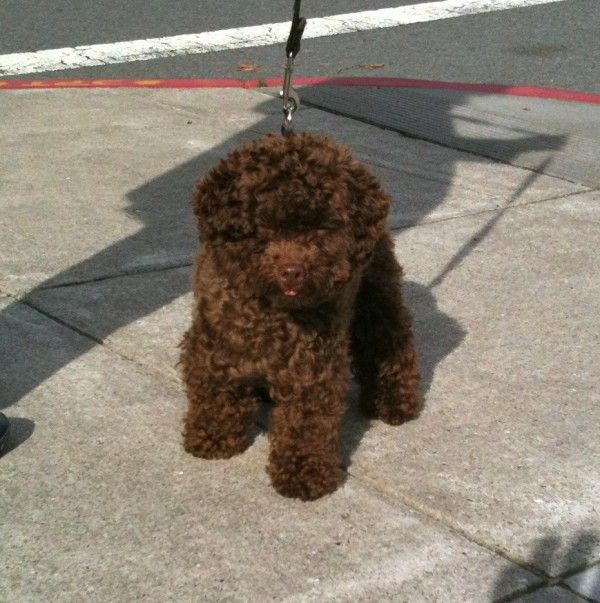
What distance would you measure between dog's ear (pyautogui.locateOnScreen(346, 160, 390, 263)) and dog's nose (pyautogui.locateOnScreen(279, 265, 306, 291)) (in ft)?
0.79

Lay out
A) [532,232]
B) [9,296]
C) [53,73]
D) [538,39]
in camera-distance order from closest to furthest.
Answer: [9,296] < [532,232] < [53,73] < [538,39]

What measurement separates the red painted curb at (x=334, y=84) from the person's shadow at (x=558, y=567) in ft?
20.0

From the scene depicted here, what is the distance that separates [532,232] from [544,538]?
9.74 feet

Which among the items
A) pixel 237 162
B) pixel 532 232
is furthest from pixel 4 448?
pixel 532 232

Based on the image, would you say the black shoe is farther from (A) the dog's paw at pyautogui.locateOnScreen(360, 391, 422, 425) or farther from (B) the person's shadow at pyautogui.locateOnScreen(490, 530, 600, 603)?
(B) the person's shadow at pyautogui.locateOnScreen(490, 530, 600, 603)

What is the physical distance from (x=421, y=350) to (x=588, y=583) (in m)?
1.73

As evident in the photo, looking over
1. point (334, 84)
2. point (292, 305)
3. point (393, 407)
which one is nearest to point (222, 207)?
point (292, 305)

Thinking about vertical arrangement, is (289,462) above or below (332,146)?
below

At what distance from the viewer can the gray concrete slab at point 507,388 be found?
3889 mm

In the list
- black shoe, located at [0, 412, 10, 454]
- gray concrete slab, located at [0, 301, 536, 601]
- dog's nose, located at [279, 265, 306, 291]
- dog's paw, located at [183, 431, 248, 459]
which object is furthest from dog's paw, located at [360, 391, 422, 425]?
black shoe, located at [0, 412, 10, 454]

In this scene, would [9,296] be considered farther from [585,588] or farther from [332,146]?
[585,588]

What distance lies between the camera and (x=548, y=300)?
5.63 m

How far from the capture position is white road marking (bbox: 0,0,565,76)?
999 cm

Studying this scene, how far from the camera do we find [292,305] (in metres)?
3.69
